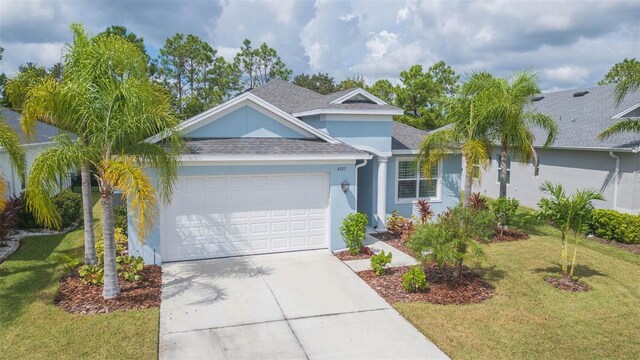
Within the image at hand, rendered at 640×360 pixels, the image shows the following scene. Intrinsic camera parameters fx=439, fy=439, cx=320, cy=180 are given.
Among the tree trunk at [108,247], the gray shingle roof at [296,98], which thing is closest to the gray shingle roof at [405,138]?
the gray shingle roof at [296,98]

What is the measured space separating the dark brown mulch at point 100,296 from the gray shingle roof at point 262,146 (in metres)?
3.49

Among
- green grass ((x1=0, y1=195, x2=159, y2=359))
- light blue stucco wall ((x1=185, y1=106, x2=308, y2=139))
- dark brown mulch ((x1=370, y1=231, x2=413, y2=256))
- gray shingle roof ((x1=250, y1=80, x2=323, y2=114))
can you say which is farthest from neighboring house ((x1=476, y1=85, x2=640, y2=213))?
green grass ((x1=0, y1=195, x2=159, y2=359))

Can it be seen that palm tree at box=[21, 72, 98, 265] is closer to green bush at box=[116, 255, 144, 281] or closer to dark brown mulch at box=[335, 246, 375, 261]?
green bush at box=[116, 255, 144, 281]

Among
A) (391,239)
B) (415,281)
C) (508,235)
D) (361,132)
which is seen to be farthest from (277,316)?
(508,235)

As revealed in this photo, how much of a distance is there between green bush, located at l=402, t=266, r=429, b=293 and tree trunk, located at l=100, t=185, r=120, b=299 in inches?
242

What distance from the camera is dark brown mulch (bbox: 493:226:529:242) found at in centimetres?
1507

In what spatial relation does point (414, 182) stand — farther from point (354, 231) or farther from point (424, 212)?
point (354, 231)

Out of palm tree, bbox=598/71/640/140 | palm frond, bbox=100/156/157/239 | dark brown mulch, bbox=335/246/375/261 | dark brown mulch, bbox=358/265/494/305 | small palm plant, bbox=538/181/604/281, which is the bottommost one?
dark brown mulch, bbox=358/265/494/305

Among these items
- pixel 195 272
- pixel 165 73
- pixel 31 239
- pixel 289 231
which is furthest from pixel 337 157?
pixel 165 73

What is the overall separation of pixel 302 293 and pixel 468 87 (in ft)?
29.5

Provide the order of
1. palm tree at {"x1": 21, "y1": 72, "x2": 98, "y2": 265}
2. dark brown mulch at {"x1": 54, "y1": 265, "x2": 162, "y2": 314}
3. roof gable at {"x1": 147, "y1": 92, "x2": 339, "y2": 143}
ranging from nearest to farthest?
palm tree at {"x1": 21, "y1": 72, "x2": 98, "y2": 265} < dark brown mulch at {"x1": 54, "y1": 265, "x2": 162, "y2": 314} < roof gable at {"x1": 147, "y1": 92, "x2": 339, "y2": 143}

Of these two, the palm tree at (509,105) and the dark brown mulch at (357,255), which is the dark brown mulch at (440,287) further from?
the palm tree at (509,105)

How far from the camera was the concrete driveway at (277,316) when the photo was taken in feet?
23.9

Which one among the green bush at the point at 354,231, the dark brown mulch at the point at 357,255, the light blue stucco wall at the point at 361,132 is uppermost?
the light blue stucco wall at the point at 361,132
